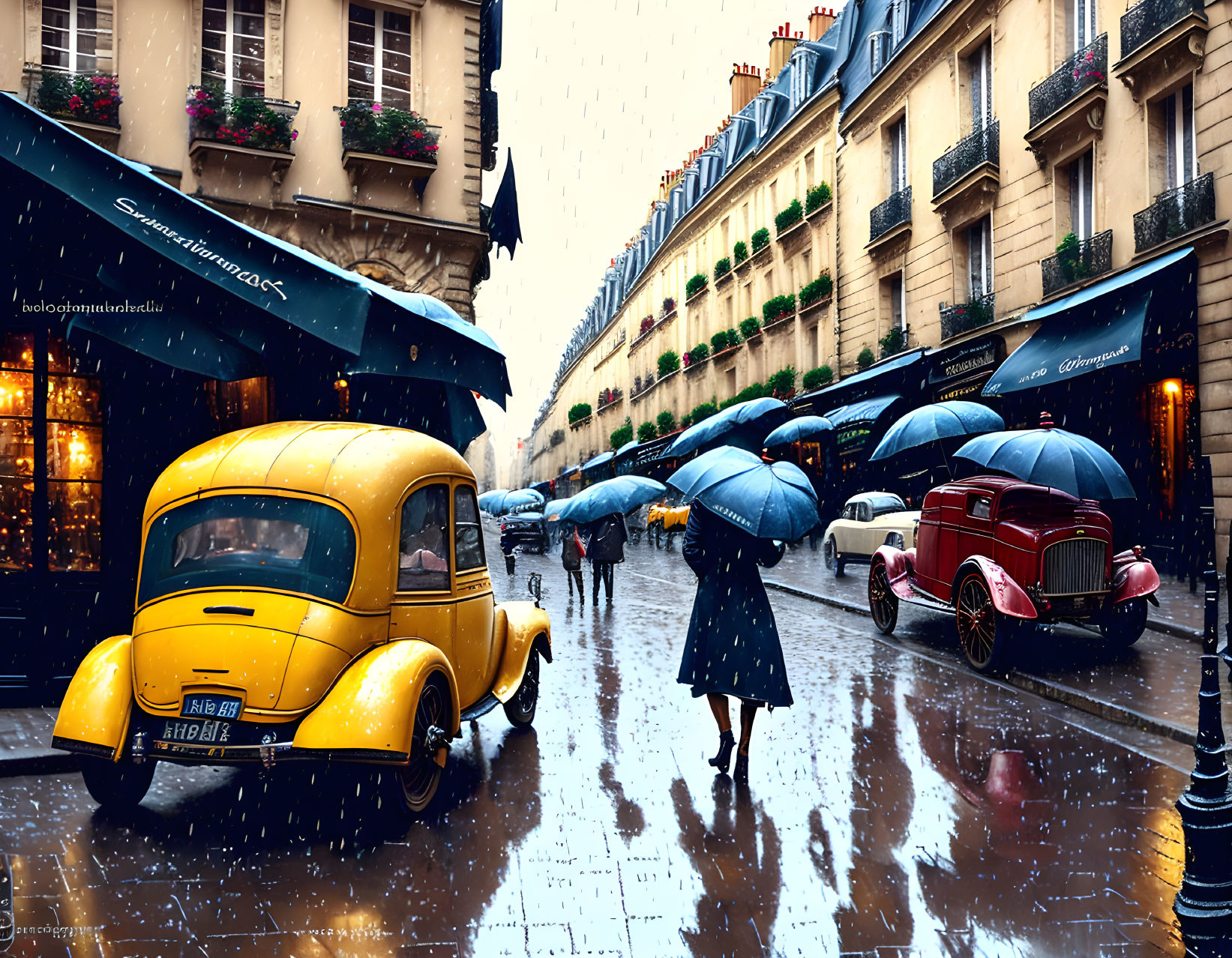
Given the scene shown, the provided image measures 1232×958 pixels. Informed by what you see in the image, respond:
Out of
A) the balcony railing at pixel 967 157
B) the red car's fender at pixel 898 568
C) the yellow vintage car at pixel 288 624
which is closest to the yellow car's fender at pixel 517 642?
the yellow vintage car at pixel 288 624

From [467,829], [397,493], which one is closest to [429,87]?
[397,493]

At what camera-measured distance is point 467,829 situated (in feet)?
15.6

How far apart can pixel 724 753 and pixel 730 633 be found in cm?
72

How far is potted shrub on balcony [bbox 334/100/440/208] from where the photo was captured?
1596cm

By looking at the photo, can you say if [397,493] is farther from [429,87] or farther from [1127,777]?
[429,87]

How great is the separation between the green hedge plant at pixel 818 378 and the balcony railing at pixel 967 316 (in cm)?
555

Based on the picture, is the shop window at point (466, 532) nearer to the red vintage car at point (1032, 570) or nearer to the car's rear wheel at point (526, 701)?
the car's rear wheel at point (526, 701)

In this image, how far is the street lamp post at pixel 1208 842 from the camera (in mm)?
3324

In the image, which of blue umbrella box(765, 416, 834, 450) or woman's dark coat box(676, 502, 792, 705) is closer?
woman's dark coat box(676, 502, 792, 705)

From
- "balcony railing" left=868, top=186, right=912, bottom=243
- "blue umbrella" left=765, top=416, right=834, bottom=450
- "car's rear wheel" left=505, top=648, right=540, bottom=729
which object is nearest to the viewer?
"car's rear wheel" left=505, top=648, right=540, bottom=729

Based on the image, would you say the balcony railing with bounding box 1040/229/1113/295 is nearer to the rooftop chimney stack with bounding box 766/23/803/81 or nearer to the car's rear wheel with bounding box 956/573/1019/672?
the car's rear wheel with bounding box 956/573/1019/672

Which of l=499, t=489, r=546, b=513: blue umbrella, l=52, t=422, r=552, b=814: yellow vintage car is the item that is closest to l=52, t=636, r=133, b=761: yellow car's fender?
l=52, t=422, r=552, b=814: yellow vintage car

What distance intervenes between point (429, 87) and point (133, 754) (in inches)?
588

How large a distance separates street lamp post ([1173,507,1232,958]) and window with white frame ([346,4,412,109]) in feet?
53.6
